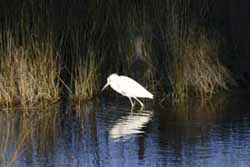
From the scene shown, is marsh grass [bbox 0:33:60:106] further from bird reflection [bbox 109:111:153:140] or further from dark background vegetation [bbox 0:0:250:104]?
bird reflection [bbox 109:111:153:140]

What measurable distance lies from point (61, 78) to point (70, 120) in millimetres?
1836

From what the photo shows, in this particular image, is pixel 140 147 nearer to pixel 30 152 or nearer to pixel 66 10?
pixel 30 152

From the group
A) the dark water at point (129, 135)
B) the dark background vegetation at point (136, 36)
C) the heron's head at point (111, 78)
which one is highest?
the dark background vegetation at point (136, 36)

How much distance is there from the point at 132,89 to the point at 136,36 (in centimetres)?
90

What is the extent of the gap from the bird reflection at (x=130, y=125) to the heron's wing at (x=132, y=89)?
1.36 ft

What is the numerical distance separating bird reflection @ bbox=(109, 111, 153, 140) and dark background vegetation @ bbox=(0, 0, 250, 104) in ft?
3.64

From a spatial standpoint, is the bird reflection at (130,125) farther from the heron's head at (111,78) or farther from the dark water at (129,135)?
the heron's head at (111,78)

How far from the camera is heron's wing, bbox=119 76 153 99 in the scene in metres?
10.7

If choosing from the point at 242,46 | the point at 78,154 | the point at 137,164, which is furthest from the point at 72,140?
the point at 242,46

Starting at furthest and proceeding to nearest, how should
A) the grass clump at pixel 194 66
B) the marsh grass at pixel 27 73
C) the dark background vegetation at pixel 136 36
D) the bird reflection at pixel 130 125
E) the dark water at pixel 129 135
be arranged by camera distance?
the grass clump at pixel 194 66, the dark background vegetation at pixel 136 36, the marsh grass at pixel 27 73, the bird reflection at pixel 130 125, the dark water at pixel 129 135

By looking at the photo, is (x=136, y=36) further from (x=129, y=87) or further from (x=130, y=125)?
(x=130, y=125)

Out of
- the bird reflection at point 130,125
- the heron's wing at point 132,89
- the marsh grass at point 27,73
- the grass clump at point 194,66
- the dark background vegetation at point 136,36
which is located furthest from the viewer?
the grass clump at point 194,66

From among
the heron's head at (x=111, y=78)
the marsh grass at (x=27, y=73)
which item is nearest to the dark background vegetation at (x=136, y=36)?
the marsh grass at (x=27, y=73)

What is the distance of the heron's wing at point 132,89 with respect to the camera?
10.7 metres
